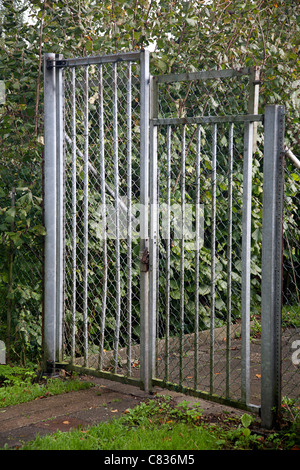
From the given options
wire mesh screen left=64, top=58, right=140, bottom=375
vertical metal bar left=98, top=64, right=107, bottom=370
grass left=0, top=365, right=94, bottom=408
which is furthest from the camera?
wire mesh screen left=64, top=58, right=140, bottom=375

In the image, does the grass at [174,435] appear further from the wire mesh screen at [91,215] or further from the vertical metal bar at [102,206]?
the wire mesh screen at [91,215]

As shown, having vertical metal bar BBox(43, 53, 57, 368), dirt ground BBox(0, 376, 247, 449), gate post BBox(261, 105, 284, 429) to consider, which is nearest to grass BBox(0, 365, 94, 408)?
dirt ground BBox(0, 376, 247, 449)

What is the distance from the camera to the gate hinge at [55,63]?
4.82 metres

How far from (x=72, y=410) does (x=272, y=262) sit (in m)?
Answer: 1.81

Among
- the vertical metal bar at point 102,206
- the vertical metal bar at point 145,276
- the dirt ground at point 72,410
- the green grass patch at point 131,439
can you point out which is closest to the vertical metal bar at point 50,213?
the vertical metal bar at point 102,206

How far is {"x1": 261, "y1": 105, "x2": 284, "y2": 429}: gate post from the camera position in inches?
140

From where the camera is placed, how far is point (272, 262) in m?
3.60

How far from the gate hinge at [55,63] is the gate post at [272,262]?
2.06m

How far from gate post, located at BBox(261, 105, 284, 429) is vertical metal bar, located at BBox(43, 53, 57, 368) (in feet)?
6.78

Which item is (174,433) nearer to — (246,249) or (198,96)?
(246,249)

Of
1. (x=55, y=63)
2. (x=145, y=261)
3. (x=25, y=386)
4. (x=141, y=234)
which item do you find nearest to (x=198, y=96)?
(x=55, y=63)

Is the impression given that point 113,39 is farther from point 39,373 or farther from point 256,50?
point 39,373

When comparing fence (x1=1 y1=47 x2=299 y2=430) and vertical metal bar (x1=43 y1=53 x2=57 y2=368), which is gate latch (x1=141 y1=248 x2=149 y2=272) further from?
vertical metal bar (x1=43 y1=53 x2=57 y2=368)

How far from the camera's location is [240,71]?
3.73 meters
